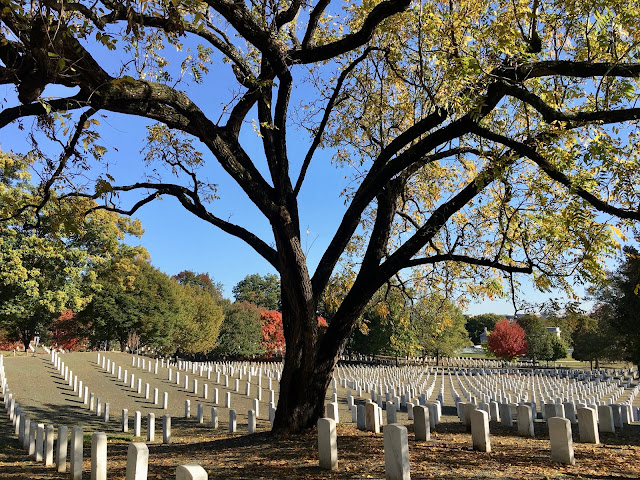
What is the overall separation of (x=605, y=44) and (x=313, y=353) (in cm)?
700

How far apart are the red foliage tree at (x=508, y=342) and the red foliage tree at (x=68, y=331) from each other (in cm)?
4416

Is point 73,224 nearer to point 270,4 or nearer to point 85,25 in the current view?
point 85,25

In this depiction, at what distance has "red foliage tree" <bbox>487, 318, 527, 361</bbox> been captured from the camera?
52625 millimetres

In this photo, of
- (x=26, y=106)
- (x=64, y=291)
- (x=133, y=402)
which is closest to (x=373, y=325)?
(x=64, y=291)

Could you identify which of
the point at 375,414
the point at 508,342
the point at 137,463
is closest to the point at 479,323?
the point at 508,342

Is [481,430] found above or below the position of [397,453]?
below

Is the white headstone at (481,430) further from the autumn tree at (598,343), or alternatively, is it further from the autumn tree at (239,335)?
the autumn tree at (239,335)

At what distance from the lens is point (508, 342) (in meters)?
52.7

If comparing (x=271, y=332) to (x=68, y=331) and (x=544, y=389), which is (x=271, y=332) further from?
(x=544, y=389)

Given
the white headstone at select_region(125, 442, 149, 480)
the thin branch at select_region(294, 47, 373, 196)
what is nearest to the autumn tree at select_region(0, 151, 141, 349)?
the thin branch at select_region(294, 47, 373, 196)

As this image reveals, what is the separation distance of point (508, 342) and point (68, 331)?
153ft

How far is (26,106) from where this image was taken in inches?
258

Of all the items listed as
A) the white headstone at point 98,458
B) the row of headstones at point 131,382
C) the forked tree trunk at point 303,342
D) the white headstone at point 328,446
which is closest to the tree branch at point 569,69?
the forked tree trunk at point 303,342

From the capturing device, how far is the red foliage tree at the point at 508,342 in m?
52.6
